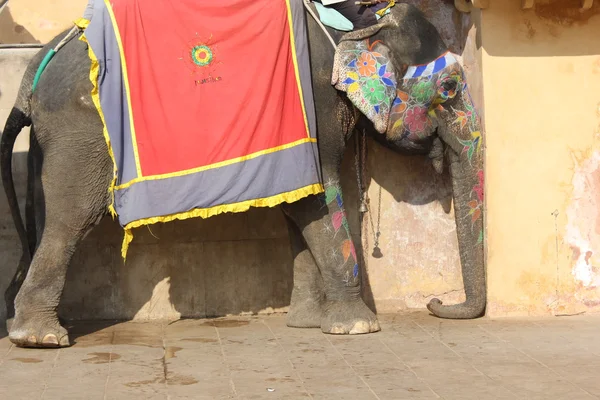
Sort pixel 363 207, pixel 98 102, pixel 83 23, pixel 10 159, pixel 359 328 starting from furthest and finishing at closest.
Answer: pixel 363 207 < pixel 10 159 < pixel 359 328 < pixel 83 23 < pixel 98 102

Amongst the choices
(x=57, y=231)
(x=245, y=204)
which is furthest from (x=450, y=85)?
(x=57, y=231)

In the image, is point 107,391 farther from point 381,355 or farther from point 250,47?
point 250,47

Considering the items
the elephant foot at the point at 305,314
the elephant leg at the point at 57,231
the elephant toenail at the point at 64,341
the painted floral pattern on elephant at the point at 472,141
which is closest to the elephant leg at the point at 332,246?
the elephant foot at the point at 305,314

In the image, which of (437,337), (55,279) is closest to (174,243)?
(55,279)

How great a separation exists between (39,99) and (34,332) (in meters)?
1.37

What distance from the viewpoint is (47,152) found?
→ 702 cm

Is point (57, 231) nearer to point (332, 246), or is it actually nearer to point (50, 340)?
point (50, 340)

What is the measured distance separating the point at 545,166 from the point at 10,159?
3.38 metres

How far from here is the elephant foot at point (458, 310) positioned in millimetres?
7602

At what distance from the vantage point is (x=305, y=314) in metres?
7.60

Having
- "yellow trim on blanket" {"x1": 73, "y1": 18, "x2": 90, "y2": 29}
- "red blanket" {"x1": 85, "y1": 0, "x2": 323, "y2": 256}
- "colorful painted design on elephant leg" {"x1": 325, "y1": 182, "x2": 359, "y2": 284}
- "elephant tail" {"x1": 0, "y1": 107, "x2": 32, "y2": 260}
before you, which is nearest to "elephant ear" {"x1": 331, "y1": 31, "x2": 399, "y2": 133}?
"red blanket" {"x1": 85, "y1": 0, "x2": 323, "y2": 256}

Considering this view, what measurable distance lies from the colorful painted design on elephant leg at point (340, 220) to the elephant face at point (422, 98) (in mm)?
511

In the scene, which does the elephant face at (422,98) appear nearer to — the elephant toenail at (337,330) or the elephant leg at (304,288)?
the elephant leg at (304,288)

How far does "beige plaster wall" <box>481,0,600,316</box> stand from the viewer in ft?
24.9
